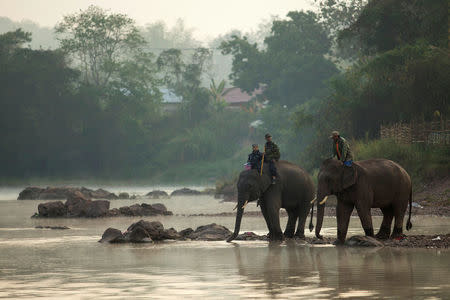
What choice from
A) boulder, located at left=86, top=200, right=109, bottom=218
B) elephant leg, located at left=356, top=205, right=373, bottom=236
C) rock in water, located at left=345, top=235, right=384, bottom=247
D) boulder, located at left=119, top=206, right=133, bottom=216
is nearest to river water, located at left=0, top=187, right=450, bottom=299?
rock in water, located at left=345, top=235, right=384, bottom=247

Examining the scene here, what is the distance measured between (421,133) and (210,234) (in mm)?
20397

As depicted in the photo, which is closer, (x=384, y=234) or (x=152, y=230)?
(x=384, y=234)

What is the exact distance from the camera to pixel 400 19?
2003 inches

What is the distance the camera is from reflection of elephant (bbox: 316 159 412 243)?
19.7 metres

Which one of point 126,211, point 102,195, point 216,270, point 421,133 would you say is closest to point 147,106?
point 102,195

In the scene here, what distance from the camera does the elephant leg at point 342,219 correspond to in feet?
64.8

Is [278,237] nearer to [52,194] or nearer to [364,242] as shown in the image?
[364,242]

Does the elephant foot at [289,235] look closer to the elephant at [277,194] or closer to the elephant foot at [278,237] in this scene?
the elephant at [277,194]

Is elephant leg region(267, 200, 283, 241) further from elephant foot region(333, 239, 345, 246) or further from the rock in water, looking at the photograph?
the rock in water

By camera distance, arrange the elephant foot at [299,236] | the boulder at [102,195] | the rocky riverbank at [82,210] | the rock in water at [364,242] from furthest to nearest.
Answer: the boulder at [102,195], the rocky riverbank at [82,210], the elephant foot at [299,236], the rock in water at [364,242]

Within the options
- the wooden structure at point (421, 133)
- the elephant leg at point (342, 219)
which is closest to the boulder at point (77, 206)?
the wooden structure at point (421, 133)

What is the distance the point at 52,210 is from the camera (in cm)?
3456

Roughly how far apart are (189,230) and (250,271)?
25.9 feet

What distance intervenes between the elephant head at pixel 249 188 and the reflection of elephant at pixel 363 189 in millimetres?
1921
